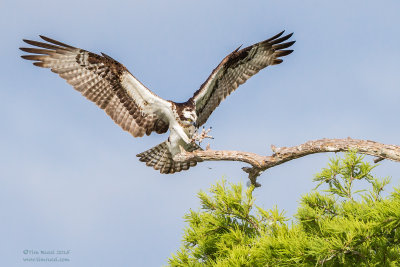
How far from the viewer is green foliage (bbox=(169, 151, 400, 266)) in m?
4.57

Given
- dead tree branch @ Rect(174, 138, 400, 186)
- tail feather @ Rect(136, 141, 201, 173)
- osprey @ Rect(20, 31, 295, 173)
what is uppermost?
osprey @ Rect(20, 31, 295, 173)

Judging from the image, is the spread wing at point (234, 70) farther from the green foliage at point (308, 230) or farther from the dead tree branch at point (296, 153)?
the green foliage at point (308, 230)

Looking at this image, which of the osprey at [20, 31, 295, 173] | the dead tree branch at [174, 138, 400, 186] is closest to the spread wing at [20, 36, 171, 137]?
the osprey at [20, 31, 295, 173]

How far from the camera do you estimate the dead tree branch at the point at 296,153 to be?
19.0 ft

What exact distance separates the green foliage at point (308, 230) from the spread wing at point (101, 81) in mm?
2935

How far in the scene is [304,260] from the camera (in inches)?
184

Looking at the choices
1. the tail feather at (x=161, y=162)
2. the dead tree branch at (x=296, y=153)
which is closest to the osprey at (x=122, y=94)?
the tail feather at (x=161, y=162)

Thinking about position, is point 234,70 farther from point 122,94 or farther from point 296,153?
point 296,153

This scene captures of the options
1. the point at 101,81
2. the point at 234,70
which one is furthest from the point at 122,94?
the point at 234,70

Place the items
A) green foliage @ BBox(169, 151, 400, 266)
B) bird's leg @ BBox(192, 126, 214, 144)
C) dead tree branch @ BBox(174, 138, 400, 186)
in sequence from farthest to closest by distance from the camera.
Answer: bird's leg @ BBox(192, 126, 214, 144)
dead tree branch @ BBox(174, 138, 400, 186)
green foliage @ BBox(169, 151, 400, 266)

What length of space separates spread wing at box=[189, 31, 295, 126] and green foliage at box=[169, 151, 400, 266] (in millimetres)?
3321

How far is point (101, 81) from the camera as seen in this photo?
8758 millimetres

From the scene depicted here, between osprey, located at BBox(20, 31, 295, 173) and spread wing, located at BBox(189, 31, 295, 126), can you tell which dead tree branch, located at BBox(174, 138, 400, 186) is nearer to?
osprey, located at BBox(20, 31, 295, 173)

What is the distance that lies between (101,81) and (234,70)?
8.21ft
